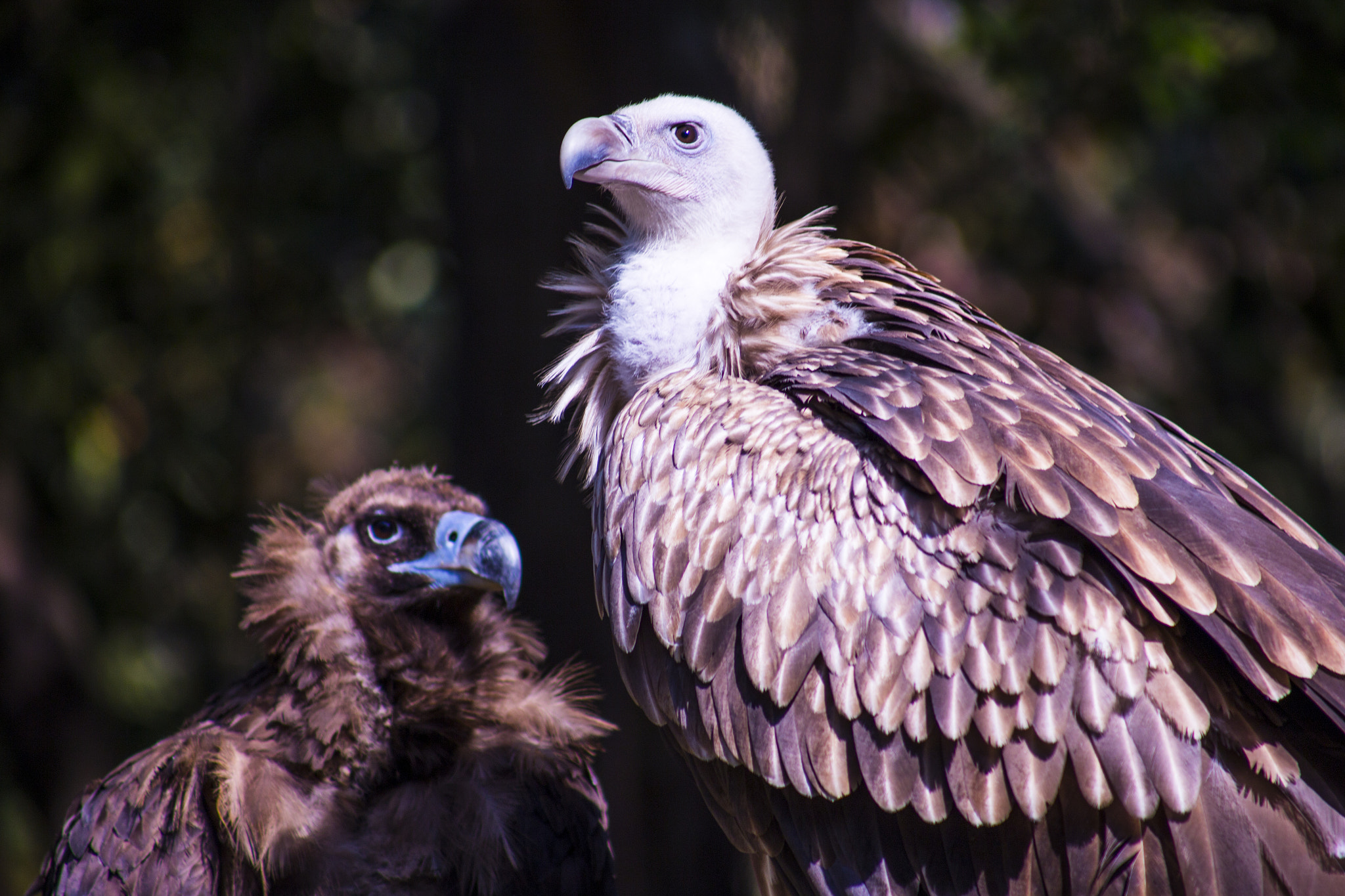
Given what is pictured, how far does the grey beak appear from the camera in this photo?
13.4 ft

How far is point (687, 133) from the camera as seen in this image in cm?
422

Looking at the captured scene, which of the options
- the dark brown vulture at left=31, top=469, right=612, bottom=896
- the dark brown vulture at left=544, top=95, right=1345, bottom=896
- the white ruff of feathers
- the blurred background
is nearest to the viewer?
the dark brown vulture at left=544, top=95, right=1345, bottom=896

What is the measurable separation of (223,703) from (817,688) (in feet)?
5.86

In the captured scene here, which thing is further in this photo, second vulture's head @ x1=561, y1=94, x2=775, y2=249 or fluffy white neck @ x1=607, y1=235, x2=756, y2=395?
second vulture's head @ x1=561, y1=94, x2=775, y2=249

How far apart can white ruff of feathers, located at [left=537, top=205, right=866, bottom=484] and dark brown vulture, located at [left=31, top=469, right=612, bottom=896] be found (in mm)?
571

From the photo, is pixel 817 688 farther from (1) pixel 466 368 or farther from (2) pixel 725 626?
(1) pixel 466 368

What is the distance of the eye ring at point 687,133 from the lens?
4.20m

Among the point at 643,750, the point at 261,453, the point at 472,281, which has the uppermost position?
the point at 472,281

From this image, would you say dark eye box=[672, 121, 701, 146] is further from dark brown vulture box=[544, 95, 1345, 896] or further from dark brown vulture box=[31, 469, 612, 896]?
dark brown vulture box=[31, 469, 612, 896]

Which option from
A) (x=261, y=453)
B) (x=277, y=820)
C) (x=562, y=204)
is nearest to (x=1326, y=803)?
(x=277, y=820)

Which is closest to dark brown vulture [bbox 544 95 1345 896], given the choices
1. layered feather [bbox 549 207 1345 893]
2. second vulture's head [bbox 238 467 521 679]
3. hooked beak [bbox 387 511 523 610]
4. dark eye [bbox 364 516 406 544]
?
layered feather [bbox 549 207 1345 893]

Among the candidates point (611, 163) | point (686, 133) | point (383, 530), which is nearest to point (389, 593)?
point (383, 530)

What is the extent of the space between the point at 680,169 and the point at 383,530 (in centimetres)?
150

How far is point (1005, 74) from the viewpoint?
312 inches
